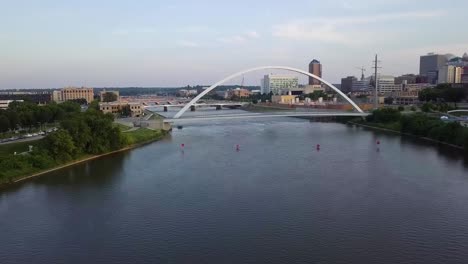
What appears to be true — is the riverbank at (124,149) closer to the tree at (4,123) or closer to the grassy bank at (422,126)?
the tree at (4,123)

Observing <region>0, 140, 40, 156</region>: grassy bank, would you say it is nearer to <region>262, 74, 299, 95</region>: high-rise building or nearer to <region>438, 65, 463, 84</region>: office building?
<region>438, 65, 463, 84</region>: office building

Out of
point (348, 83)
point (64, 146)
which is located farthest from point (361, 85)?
point (64, 146)

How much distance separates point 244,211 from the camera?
5.97 metres

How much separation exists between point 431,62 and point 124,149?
4898cm

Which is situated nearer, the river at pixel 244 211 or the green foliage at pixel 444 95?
the river at pixel 244 211

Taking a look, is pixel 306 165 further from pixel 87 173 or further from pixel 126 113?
pixel 126 113

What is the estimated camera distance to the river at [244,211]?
4695mm

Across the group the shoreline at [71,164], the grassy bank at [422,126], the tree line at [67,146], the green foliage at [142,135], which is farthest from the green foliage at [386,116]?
the tree line at [67,146]

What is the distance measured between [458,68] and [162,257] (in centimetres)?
3964

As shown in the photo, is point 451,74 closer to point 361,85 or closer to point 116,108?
point 361,85

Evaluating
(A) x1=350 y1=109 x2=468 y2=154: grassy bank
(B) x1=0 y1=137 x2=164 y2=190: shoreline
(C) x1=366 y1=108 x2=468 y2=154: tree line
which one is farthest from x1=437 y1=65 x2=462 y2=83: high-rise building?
(B) x1=0 y1=137 x2=164 y2=190: shoreline

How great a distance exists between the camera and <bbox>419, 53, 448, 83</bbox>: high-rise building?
5022cm

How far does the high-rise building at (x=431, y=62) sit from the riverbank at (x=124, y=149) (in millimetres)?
43212

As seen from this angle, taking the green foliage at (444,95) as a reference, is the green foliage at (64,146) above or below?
below
